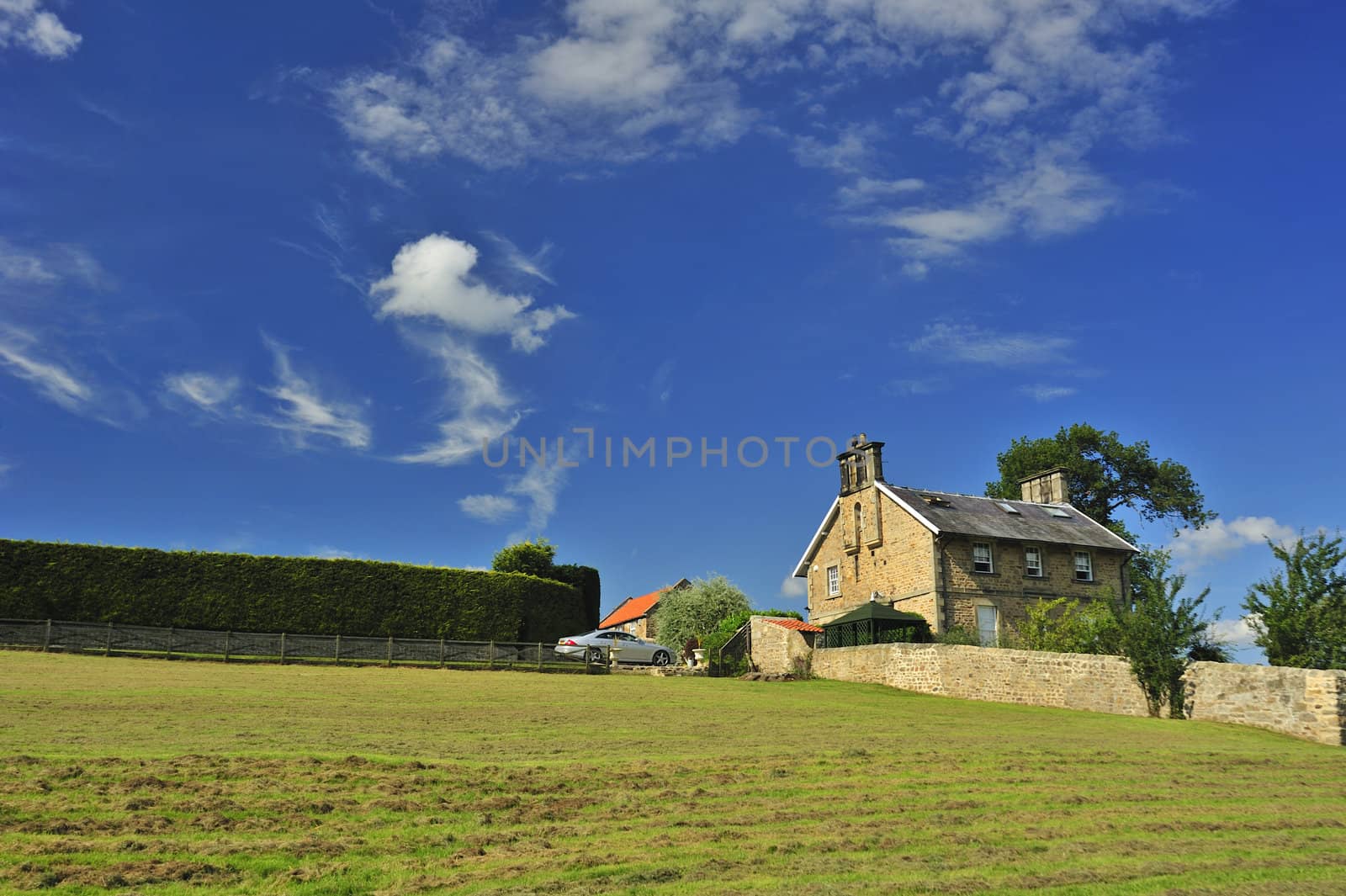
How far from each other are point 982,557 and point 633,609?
44.2 meters

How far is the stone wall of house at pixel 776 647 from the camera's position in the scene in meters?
38.0

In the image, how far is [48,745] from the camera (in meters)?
13.5

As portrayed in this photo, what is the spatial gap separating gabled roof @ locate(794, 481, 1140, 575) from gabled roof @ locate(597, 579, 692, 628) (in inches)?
1152

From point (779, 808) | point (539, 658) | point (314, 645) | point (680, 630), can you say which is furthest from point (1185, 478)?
point (779, 808)

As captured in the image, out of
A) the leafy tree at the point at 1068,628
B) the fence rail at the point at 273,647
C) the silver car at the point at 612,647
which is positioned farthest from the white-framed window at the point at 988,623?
the fence rail at the point at 273,647

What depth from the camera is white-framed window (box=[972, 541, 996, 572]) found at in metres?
40.1

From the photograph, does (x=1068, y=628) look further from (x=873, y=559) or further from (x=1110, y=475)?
(x=1110, y=475)

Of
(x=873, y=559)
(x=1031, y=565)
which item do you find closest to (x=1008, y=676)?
(x=1031, y=565)

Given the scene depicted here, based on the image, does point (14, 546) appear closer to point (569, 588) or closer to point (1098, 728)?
point (569, 588)

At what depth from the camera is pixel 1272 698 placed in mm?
24297

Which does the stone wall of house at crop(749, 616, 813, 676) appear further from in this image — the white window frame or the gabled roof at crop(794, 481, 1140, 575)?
the white window frame

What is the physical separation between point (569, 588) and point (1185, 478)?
142 ft

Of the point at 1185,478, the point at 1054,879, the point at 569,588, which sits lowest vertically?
the point at 1054,879

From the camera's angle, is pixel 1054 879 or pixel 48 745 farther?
pixel 48 745
